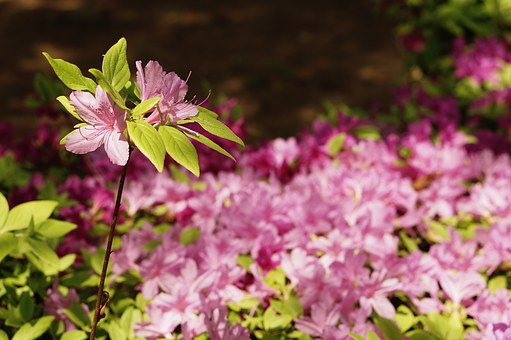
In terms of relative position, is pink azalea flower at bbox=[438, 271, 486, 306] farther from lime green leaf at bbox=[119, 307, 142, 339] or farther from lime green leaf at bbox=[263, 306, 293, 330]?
lime green leaf at bbox=[119, 307, 142, 339]

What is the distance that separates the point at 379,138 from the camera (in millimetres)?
2816

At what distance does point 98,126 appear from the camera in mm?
1196

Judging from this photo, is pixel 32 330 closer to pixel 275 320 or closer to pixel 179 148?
pixel 275 320

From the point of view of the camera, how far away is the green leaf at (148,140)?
1.10m

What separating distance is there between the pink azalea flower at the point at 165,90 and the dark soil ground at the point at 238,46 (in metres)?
4.42

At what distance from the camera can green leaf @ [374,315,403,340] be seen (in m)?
1.49

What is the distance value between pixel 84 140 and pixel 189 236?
88 cm

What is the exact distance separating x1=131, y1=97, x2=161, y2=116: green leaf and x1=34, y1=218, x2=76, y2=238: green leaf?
2.02 feet

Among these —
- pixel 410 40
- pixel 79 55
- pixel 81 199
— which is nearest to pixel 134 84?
pixel 81 199

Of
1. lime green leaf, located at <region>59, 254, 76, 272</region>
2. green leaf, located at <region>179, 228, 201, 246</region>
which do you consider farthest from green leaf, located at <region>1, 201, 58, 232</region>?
green leaf, located at <region>179, 228, 201, 246</region>

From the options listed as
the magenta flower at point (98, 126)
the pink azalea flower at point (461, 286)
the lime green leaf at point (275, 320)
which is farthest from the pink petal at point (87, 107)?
the pink azalea flower at point (461, 286)

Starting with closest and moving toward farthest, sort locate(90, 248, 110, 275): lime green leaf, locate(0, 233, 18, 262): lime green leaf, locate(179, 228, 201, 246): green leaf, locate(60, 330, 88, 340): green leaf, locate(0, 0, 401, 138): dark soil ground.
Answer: locate(0, 233, 18, 262): lime green leaf → locate(60, 330, 88, 340): green leaf → locate(90, 248, 110, 275): lime green leaf → locate(179, 228, 201, 246): green leaf → locate(0, 0, 401, 138): dark soil ground

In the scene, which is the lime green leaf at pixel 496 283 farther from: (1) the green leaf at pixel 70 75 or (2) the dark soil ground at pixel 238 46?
(2) the dark soil ground at pixel 238 46

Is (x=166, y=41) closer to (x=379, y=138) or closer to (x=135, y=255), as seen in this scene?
(x=379, y=138)
